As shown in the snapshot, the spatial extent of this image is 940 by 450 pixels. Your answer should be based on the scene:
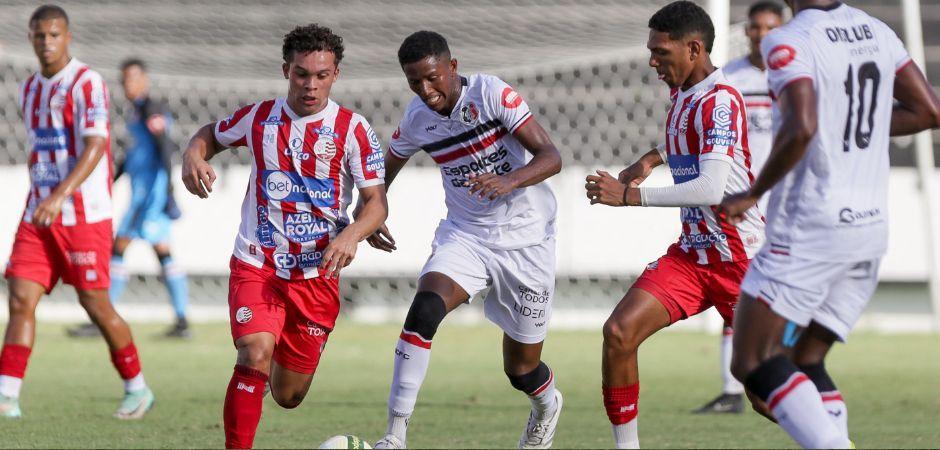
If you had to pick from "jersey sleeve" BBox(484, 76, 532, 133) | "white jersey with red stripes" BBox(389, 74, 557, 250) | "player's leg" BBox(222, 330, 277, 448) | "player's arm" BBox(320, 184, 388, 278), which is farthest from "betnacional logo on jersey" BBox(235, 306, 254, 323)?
"jersey sleeve" BBox(484, 76, 532, 133)

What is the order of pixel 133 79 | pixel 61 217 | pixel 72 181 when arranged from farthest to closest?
pixel 133 79
pixel 61 217
pixel 72 181

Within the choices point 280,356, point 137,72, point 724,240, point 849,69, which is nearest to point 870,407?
point 724,240

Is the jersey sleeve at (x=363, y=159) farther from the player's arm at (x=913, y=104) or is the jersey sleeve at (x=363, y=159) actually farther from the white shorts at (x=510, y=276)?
the player's arm at (x=913, y=104)

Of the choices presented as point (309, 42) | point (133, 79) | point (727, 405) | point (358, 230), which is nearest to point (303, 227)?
point (358, 230)

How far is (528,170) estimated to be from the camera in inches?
252

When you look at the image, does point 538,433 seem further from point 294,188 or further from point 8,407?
point 8,407

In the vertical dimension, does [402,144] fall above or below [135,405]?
above

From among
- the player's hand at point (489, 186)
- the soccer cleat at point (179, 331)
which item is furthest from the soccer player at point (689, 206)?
the soccer cleat at point (179, 331)

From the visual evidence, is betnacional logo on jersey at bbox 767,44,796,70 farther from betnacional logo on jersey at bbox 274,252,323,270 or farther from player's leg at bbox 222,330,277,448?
player's leg at bbox 222,330,277,448

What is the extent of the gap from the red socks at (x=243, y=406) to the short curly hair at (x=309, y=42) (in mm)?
1432

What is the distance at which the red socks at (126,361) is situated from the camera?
8070 millimetres

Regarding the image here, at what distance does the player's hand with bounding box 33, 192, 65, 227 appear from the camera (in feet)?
24.6

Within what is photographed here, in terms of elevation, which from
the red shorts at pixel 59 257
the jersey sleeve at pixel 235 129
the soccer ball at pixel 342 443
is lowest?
the red shorts at pixel 59 257

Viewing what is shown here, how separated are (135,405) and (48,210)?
1.35m
